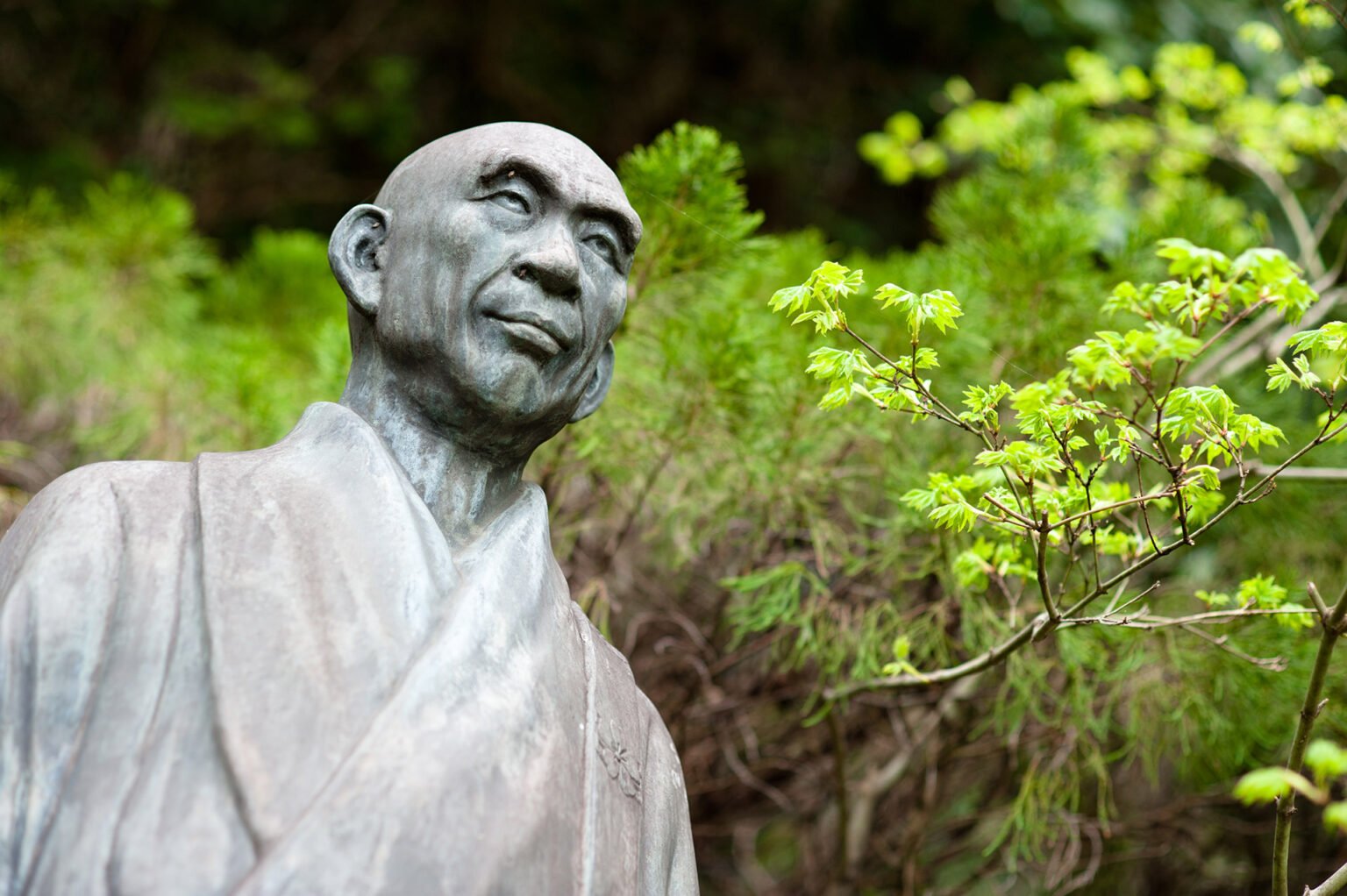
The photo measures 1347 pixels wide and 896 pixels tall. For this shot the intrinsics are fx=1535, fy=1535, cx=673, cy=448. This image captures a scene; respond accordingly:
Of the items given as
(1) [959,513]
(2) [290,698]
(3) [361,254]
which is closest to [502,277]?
(3) [361,254]

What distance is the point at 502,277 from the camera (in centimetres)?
239

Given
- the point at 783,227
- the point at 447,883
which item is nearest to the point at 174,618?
the point at 447,883

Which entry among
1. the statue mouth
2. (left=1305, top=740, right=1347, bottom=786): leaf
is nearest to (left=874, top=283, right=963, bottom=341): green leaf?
the statue mouth

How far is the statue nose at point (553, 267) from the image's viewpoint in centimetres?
238

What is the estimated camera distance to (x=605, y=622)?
364 cm

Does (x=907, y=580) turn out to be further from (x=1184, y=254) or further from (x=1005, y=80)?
(x=1005, y=80)

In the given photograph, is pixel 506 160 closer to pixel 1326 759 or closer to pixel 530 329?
pixel 530 329

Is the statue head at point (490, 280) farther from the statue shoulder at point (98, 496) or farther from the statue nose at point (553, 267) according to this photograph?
the statue shoulder at point (98, 496)

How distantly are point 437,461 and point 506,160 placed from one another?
0.49 metres

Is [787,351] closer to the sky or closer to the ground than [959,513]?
closer to the sky

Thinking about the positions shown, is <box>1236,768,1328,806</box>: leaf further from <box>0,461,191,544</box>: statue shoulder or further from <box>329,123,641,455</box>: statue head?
<box>0,461,191,544</box>: statue shoulder

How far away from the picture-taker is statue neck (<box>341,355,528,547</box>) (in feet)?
7.95

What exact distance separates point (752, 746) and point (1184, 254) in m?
2.37

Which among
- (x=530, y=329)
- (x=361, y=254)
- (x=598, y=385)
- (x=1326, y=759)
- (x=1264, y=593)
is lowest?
(x=1264, y=593)
